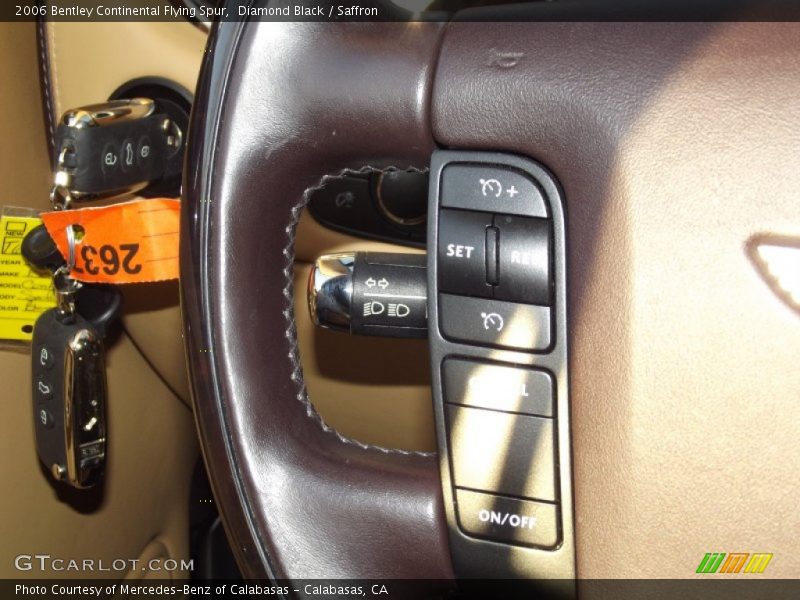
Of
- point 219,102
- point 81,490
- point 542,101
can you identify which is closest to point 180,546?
point 81,490

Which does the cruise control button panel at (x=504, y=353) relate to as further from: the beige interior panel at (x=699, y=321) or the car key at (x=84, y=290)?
the car key at (x=84, y=290)

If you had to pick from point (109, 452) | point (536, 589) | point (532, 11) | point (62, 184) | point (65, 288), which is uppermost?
point (532, 11)

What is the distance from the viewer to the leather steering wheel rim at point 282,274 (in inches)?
25.9

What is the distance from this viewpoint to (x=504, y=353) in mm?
645

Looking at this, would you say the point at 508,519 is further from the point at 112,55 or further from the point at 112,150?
the point at 112,55

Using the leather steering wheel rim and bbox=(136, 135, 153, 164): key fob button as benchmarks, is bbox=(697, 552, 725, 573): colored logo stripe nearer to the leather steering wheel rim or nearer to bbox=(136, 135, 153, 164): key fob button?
the leather steering wheel rim

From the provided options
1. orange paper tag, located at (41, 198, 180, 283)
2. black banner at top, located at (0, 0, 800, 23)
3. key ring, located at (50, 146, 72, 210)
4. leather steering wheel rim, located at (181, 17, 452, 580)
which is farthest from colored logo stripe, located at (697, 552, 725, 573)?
key ring, located at (50, 146, 72, 210)

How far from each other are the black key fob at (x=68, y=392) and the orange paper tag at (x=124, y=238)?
71 millimetres

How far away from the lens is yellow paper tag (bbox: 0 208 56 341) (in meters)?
0.89

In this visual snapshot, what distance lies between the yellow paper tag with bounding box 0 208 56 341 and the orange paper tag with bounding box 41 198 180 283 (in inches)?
3.8

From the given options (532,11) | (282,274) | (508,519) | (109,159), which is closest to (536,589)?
(508,519)

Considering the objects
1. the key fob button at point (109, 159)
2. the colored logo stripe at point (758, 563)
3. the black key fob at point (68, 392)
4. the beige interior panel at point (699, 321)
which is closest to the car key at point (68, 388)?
the black key fob at point (68, 392)

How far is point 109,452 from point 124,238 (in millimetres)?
331

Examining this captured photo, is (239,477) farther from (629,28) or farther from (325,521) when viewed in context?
(629,28)
